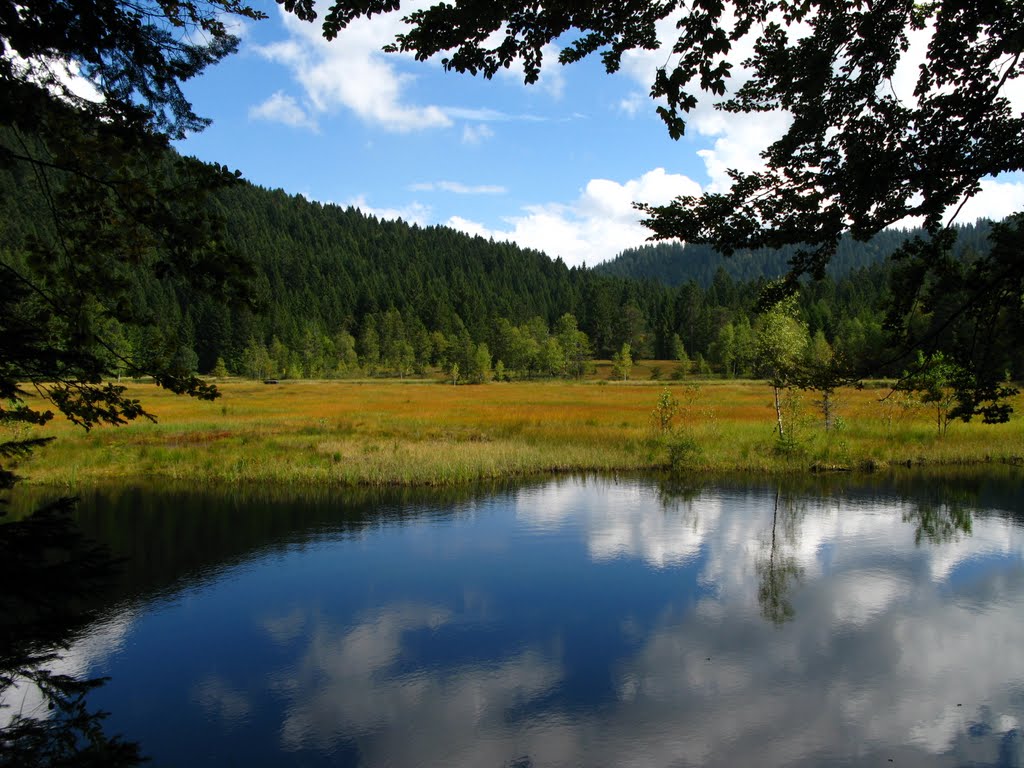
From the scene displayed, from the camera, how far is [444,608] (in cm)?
1467

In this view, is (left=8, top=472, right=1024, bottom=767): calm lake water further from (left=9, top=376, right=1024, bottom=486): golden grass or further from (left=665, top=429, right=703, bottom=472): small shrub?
(left=665, top=429, right=703, bottom=472): small shrub

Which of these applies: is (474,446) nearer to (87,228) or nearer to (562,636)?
(562,636)

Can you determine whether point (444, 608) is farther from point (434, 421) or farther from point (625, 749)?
point (434, 421)

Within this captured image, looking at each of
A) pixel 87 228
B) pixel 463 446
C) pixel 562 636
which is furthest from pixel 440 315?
pixel 87 228

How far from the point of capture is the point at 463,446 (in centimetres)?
3156

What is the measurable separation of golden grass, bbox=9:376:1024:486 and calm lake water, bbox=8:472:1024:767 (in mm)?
5141

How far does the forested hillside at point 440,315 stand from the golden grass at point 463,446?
45.2 m

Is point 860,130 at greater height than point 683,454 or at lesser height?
greater

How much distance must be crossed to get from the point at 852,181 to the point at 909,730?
840 cm

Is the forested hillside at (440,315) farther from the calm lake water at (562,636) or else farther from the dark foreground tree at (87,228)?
the dark foreground tree at (87,228)

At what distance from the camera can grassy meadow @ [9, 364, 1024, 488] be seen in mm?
27719

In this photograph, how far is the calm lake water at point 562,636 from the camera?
9797mm

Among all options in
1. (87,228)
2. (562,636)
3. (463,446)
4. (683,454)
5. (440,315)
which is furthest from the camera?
(440,315)

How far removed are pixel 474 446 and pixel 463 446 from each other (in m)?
0.51
